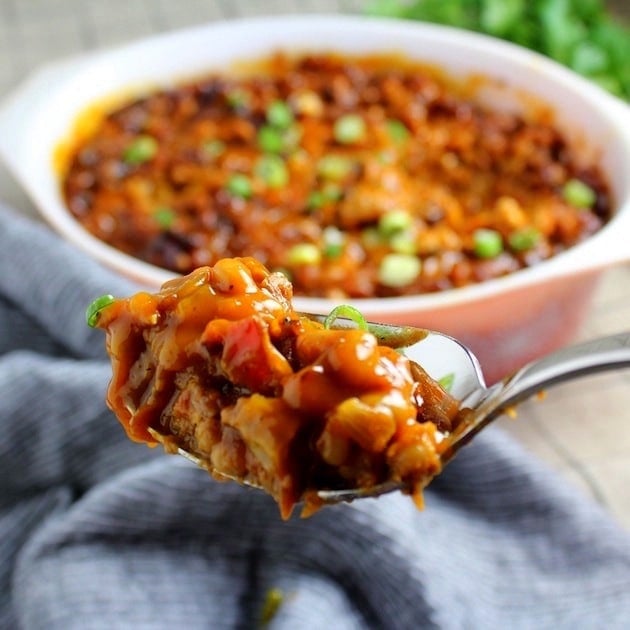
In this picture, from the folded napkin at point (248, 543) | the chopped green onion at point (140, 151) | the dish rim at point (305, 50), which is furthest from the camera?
the chopped green onion at point (140, 151)

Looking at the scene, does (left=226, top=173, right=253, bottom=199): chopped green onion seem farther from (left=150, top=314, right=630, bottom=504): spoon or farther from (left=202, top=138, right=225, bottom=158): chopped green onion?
(left=150, top=314, right=630, bottom=504): spoon

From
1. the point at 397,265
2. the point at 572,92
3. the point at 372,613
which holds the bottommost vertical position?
the point at 372,613

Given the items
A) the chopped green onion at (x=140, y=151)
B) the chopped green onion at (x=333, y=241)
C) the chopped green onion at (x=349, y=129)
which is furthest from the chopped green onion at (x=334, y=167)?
the chopped green onion at (x=140, y=151)

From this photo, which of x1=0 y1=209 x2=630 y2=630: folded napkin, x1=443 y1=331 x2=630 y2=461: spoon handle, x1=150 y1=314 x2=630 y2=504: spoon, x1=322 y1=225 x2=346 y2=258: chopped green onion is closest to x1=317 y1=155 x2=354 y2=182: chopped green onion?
x1=322 y1=225 x2=346 y2=258: chopped green onion

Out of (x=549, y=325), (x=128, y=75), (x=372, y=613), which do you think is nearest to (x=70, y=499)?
(x=372, y=613)

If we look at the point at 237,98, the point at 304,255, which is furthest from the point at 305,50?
the point at 304,255

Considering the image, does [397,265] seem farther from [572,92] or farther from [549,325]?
[572,92]

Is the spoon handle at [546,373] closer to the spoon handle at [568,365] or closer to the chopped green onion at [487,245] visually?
the spoon handle at [568,365]
